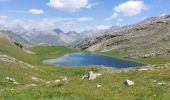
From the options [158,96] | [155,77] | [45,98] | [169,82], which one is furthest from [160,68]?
[45,98]

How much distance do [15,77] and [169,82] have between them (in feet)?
101

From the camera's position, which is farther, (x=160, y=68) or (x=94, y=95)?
(x=160, y=68)

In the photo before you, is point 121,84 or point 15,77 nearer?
point 121,84

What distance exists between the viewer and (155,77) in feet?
114

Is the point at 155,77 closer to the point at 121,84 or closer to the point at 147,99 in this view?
the point at 121,84

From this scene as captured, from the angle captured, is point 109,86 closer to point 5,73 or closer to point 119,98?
point 119,98

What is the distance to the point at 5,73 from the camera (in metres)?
55.7

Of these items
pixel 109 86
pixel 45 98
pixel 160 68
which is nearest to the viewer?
pixel 45 98

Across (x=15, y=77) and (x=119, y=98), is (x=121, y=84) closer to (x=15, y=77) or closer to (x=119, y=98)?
(x=119, y=98)

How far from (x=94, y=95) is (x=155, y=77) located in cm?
1165

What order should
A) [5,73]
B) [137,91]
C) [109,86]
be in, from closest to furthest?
[137,91] < [109,86] < [5,73]

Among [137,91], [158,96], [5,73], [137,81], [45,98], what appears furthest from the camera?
[5,73]

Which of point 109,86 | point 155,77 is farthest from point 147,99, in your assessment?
point 155,77

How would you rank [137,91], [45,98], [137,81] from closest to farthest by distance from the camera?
[45,98], [137,91], [137,81]
